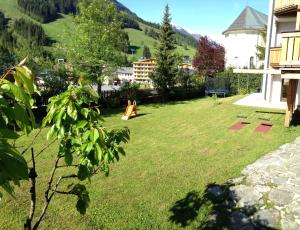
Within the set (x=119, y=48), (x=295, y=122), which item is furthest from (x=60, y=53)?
(x=295, y=122)

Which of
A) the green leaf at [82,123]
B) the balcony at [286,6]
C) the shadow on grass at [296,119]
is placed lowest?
the shadow on grass at [296,119]

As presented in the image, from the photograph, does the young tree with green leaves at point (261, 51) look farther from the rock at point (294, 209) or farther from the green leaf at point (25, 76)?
the green leaf at point (25, 76)

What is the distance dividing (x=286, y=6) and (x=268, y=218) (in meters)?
13.5

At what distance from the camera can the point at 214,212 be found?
5.98 meters

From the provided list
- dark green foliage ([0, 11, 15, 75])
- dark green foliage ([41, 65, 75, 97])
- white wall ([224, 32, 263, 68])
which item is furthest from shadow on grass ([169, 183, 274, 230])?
white wall ([224, 32, 263, 68])

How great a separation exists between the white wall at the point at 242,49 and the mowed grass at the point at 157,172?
1309 inches

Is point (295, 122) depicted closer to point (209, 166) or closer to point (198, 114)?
point (198, 114)

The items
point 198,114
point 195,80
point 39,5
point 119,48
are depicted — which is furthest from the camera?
point 39,5

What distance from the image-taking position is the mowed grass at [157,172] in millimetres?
5934

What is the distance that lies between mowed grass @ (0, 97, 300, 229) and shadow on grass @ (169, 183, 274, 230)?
0.10 m

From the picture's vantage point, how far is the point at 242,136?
38.0 feet

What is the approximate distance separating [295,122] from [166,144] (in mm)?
6732

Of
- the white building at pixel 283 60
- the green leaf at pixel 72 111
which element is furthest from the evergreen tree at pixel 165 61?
the green leaf at pixel 72 111

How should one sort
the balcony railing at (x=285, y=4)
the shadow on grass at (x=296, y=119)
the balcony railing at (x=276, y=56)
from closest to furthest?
the shadow on grass at (x=296, y=119)
the balcony railing at (x=285, y=4)
the balcony railing at (x=276, y=56)
